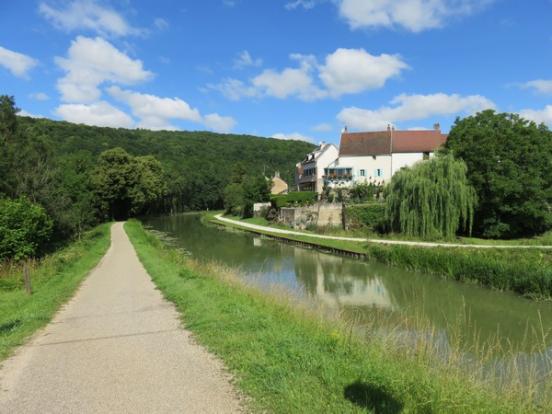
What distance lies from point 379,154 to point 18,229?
1652 inches

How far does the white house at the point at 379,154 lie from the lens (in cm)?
5191

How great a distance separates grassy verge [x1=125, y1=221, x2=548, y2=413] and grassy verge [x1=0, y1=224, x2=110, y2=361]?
302 cm

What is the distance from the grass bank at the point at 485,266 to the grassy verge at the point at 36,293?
15028mm

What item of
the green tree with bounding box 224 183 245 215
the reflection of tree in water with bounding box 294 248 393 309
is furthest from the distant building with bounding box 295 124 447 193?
the reflection of tree in water with bounding box 294 248 393 309

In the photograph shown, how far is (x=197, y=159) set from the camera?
10981 cm

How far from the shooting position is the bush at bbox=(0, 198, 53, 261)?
1861cm

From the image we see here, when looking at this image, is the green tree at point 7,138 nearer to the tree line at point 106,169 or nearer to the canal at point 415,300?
the tree line at point 106,169

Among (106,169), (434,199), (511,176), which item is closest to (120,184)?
(106,169)

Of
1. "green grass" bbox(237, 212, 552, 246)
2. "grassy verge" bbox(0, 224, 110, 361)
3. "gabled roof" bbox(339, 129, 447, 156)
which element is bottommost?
"green grass" bbox(237, 212, 552, 246)

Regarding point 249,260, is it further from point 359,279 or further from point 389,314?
point 389,314

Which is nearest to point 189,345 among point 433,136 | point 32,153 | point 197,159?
point 32,153

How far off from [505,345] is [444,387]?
636 cm

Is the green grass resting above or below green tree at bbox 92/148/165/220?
below

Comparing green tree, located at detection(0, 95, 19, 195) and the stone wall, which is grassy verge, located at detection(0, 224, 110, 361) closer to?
green tree, located at detection(0, 95, 19, 195)
